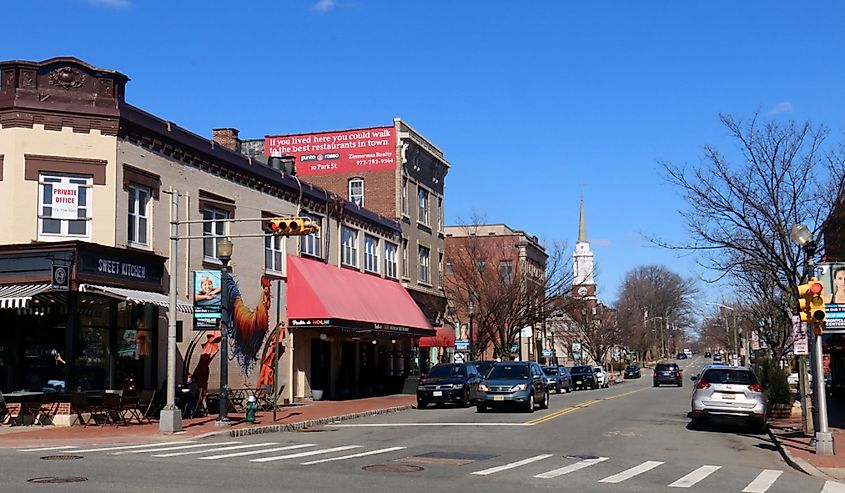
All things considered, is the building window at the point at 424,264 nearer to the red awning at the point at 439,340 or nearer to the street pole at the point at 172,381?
the red awning at the point at 439,340

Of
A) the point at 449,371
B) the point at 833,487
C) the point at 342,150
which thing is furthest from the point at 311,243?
the point at 833,487

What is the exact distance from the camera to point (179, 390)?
2516 centimetres

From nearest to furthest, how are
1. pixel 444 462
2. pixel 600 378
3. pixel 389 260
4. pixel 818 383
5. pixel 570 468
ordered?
pixel 570 468 → pixel 444 462 → pixel 818 383 → pixel 389 260 → pixel 600 378

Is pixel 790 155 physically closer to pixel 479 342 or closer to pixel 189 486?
pixel 189 486

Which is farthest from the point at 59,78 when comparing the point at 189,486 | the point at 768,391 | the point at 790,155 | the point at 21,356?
the point at 768,391

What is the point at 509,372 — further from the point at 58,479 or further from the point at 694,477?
the point at 58,479

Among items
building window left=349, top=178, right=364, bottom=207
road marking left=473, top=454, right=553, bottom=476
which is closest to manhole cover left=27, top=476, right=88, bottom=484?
road marking left=473, top=454, right=553, bottom=476

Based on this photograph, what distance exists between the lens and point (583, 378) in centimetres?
5931

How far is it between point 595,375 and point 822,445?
4392 cm

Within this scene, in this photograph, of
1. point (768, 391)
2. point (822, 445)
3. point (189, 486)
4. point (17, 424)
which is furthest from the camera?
point (768, 391)

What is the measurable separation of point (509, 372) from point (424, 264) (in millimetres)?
21203

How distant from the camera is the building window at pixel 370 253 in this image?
42781 mm

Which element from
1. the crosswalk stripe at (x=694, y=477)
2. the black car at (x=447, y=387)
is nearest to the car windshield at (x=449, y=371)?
the black car at (x=447, y=387)

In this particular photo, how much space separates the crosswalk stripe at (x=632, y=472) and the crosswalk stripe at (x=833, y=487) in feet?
9.13
